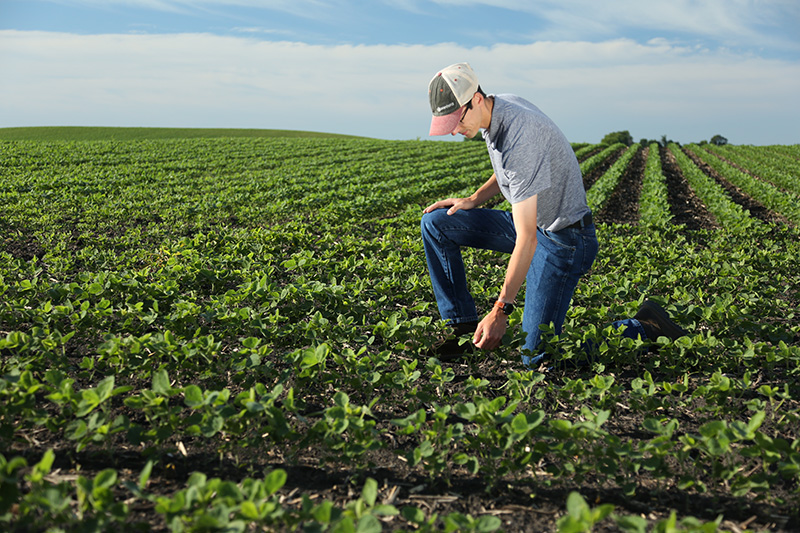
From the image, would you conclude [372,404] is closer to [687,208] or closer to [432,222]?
[432,222]

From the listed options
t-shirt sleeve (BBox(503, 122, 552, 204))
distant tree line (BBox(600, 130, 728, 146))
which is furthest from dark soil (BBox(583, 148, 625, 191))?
distant tree line (BBox(600, 130, 728, 146))

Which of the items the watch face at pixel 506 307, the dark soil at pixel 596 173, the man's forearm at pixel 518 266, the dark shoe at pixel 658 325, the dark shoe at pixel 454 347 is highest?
the dark soil at pixel 596 173

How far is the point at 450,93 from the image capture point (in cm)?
299

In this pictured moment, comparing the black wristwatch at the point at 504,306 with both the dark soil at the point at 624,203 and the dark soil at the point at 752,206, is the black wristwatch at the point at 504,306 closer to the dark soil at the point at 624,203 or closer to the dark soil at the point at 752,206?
the dark soil at the point at 624,203

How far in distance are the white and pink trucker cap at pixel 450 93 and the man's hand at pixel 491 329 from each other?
1.11m

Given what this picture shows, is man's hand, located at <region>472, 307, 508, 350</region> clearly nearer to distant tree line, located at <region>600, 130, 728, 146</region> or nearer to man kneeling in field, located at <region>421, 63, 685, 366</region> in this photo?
man kneeling in field, located at <region>421, 63, 685, 366</region>

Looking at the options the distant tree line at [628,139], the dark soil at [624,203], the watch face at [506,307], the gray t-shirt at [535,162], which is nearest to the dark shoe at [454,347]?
the watch face at [506,307]

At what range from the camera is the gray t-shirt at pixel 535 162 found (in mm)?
3086

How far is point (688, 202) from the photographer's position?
13859 millimetres

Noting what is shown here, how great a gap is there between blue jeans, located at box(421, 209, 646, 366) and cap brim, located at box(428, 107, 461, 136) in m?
0.89

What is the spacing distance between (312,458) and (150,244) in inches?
250

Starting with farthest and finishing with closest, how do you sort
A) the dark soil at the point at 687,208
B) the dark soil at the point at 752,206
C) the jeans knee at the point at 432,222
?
the dark soil at the point at 752,206, the dark soil at the point at 687,208, the jeans knee at the point at 432,222

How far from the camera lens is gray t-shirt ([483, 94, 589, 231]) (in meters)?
3.09

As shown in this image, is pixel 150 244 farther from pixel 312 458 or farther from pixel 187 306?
pixel 312 458
